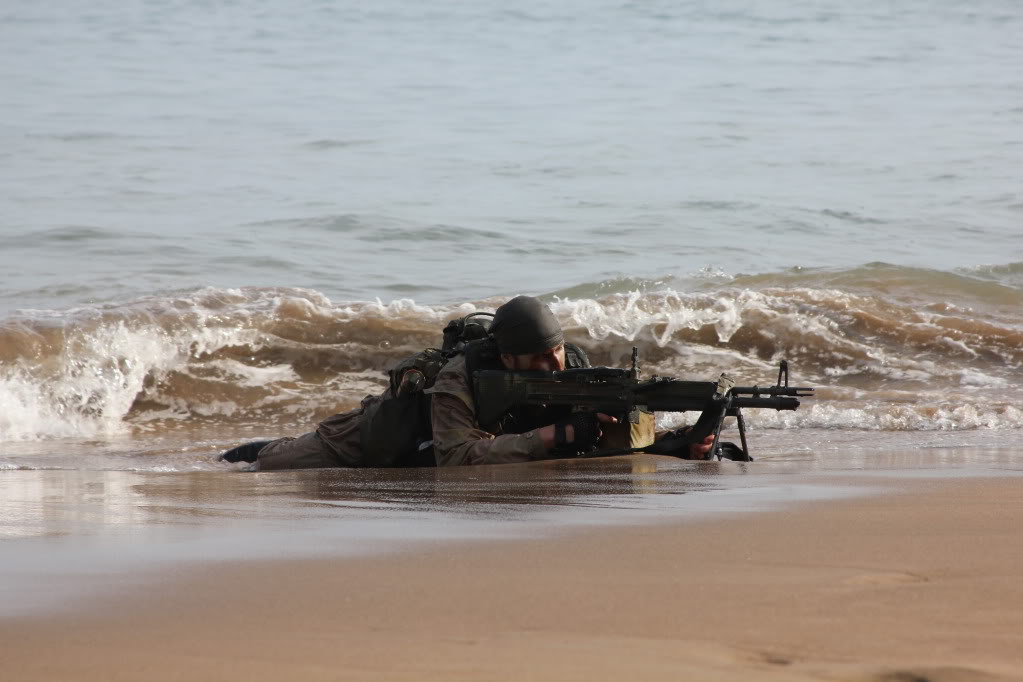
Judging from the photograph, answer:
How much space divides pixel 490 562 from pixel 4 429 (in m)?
7.56

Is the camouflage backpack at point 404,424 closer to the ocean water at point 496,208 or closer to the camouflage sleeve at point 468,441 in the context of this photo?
the camouflage sleeve at point 468,441

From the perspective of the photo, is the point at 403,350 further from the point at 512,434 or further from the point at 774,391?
the point at 774,391

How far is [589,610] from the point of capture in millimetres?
2422

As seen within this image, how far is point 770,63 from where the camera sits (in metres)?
25.8

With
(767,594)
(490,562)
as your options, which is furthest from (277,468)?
(767,594)

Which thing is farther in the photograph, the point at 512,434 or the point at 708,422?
the point at 512,434

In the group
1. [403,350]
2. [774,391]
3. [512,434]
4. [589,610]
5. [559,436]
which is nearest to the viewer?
[589,610]

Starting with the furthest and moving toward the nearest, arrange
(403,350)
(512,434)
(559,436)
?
1. (403,350)
2. (512,434)
3. (559,436)

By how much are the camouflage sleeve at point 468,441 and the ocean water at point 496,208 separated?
1.96 metres

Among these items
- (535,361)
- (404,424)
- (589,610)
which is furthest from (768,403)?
(589,610)

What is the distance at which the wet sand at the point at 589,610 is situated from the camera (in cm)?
208

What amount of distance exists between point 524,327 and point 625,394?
0.53m

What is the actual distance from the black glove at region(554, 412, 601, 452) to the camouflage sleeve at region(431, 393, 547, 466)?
87 millimetres

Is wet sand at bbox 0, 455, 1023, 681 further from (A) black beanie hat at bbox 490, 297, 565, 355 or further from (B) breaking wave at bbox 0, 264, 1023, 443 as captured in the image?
(B) breaking wave at bbox 0, 264, 1023, 443
